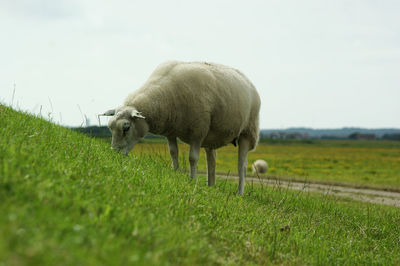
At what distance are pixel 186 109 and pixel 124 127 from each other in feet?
4.46

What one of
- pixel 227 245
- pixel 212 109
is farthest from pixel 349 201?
pixel 227 245

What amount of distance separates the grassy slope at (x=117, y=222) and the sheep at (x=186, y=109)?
1.83 metres

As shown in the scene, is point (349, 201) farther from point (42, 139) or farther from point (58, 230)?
point (58, 230)

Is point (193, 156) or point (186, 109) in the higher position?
point (186, 109)

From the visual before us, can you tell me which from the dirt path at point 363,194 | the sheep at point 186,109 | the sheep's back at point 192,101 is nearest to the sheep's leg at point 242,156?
the sheep at point 186,109

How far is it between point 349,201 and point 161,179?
1088 cm

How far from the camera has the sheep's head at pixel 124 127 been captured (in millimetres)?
6699

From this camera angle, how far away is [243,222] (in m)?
4.94

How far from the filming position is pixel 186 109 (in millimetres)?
7320

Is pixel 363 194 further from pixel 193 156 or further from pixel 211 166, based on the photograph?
pixel 193 156

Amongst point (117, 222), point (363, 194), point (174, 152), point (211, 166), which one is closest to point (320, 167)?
point (363, 194)

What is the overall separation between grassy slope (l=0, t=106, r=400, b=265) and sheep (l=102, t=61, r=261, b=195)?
1.83 metres

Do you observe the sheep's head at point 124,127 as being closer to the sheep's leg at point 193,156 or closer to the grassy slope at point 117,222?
the sheep's leg at point 193,156

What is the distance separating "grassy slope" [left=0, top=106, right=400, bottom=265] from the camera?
229cm
